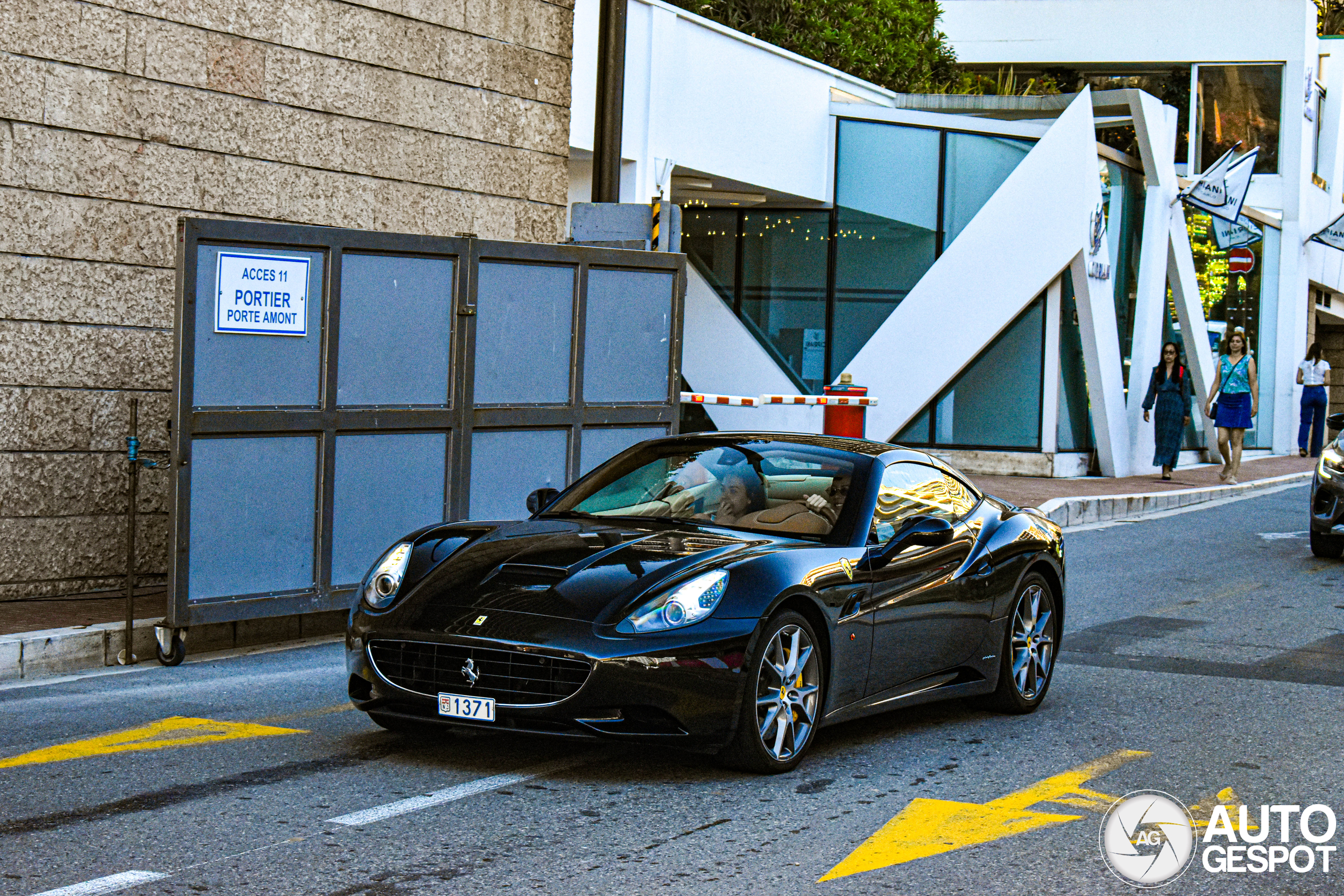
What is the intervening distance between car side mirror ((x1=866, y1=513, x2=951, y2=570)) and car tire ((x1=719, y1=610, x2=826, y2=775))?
57cm

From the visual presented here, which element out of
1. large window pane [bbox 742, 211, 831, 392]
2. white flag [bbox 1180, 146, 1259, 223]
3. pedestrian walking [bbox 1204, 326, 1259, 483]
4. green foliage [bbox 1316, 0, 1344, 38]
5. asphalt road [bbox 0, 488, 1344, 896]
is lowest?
asphalt road [bbox 0, 488, 1344, 896]

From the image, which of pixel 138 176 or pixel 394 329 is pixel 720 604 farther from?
pixel 138 176

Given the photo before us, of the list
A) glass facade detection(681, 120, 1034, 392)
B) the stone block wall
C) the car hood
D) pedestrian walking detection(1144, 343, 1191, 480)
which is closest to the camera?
the car hood

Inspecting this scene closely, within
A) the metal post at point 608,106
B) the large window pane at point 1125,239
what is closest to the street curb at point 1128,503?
the large window pane at point 1125,239

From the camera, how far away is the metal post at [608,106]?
12305 mm

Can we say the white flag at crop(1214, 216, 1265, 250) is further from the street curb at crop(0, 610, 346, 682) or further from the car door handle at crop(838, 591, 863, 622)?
the car door handle at crop(838, 591, 863, 622)

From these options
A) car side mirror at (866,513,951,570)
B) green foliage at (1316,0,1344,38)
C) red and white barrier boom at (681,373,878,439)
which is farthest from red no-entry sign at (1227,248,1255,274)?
car side mirror at (866,513,951,570)

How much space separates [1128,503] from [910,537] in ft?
42.2

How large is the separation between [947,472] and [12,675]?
4.69 metres

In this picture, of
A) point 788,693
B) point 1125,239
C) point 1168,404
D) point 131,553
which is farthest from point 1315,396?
point 788,693

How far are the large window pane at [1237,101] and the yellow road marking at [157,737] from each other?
105 feet

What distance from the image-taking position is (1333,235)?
35500 mm

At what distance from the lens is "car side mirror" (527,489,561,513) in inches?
281

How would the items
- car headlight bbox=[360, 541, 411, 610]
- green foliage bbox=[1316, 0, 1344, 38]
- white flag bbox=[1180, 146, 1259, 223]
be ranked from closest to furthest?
car headlight bbox=[360, 541, 411, 610] < white flag bbox=[1180, 146, 1259, 223] < green foliage bbox=[1316, 0, 1344, 38]
